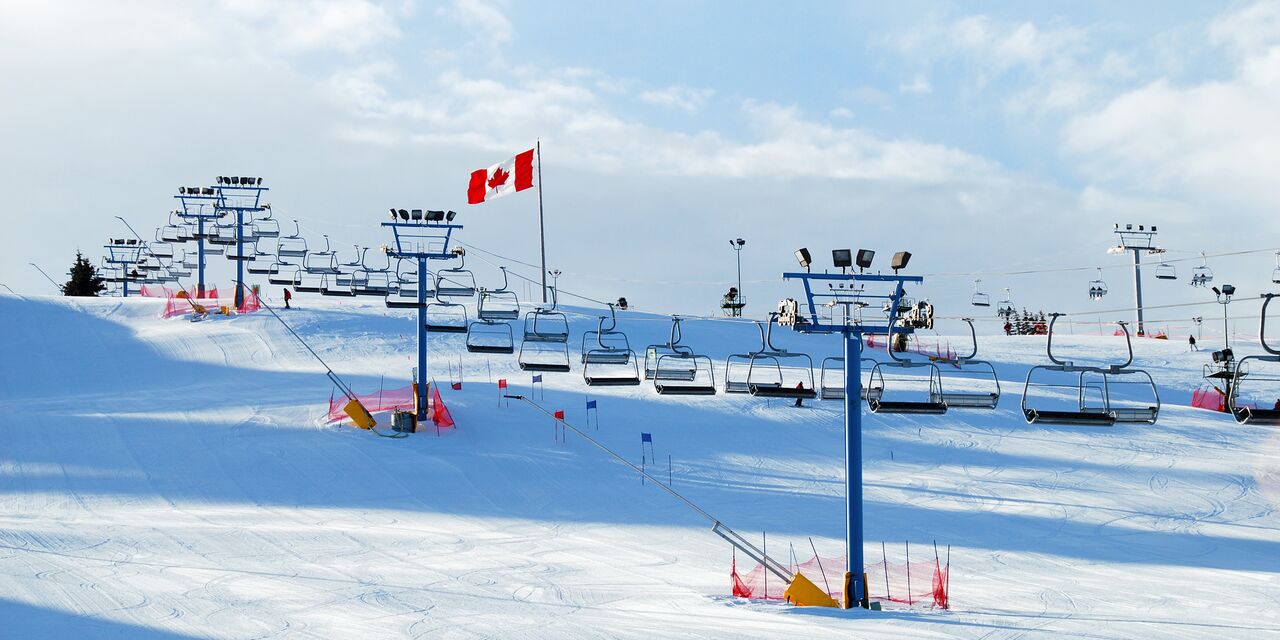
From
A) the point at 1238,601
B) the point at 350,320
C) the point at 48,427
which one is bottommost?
the point at 1238,601

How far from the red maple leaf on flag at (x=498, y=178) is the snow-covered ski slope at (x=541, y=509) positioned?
647cm

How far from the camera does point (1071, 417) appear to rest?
19.8m

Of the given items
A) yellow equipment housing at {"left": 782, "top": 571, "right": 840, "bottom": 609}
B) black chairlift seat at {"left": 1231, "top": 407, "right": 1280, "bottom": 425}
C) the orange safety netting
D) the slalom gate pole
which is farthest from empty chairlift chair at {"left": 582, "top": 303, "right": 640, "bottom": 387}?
black chairlift seat at {"left": 1231, "top": 407, "right": 1280, "bottom": 425}

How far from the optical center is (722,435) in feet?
113

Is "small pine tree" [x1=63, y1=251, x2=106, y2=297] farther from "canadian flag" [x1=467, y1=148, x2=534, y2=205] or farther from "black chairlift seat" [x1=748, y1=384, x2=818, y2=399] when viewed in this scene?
"black chairlift seat" [x1=748, y1=384, x2=818, y2=399]

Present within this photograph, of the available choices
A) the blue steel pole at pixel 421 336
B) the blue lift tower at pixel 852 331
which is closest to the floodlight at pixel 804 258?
the blue lift tower at pixel 852 331

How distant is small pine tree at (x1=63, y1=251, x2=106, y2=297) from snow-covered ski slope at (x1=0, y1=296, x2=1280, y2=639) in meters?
48.5

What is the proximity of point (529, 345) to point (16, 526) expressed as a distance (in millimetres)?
27171

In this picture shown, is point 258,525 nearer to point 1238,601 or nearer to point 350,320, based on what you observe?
point 1238,601

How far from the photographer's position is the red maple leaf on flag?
4019 centimetres

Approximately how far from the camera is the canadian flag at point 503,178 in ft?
130

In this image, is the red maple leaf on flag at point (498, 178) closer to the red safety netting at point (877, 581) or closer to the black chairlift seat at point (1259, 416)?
the red safety netting at point (877, 581)

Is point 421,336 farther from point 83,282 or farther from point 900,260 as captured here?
point 83,282

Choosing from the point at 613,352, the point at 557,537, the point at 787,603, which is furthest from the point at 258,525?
the point at 787,603
